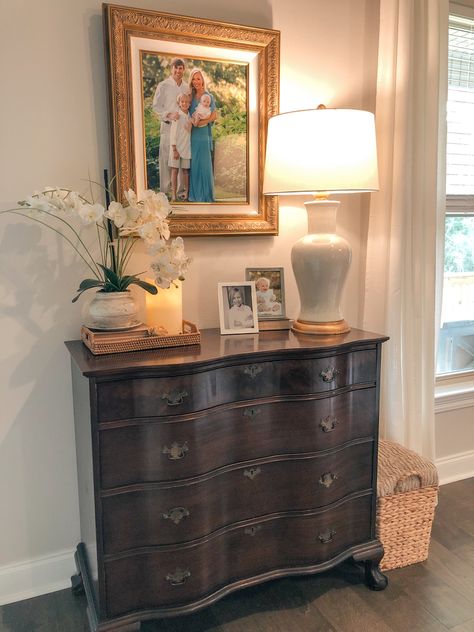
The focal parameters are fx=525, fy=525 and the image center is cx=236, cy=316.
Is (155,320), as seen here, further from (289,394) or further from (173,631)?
(173,631)

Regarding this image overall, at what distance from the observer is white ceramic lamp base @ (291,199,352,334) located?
6.05 ft

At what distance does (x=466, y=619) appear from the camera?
5.82 feet

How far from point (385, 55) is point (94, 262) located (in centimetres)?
143

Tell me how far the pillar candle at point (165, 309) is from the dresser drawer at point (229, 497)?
51cm

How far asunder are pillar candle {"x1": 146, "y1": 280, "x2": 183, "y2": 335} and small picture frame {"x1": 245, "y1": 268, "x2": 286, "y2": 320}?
15.1 inches

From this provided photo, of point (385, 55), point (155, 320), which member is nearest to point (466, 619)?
point (155, 320)

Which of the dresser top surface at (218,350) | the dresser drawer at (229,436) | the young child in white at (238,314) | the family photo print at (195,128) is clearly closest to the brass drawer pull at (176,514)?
the dresser drawer at (229,436)

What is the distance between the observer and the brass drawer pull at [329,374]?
172 cm

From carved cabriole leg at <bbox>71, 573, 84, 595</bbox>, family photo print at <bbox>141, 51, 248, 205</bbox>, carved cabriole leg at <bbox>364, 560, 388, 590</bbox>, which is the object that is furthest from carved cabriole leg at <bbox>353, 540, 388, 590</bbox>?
family photo print at <bbox>141, 51, 248, 205</bbox>

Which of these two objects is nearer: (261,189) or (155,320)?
(155,320)

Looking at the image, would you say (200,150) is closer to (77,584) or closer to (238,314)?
(238,314)

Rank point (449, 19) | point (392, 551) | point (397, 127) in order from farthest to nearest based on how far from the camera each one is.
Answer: point (449, 19)
point (397, 127)
point (392, 551)

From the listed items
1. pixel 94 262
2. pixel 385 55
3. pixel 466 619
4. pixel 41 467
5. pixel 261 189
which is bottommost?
pixel 466 619

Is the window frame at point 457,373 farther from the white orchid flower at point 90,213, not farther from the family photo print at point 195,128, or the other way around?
the white orchid flower at point 90,213
